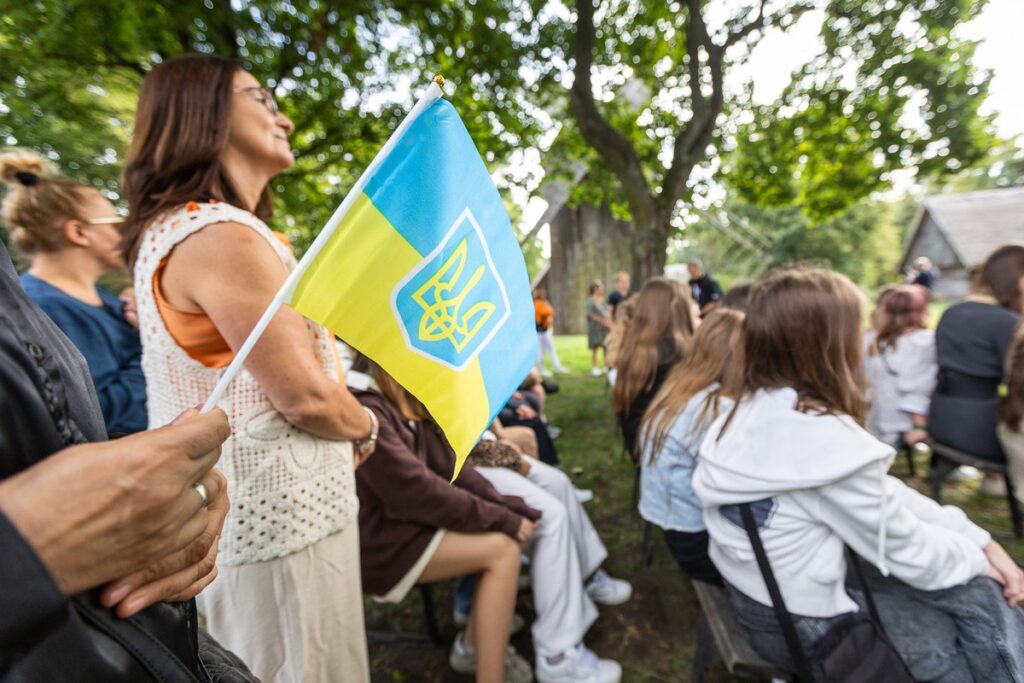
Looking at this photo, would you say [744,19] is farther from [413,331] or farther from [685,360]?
[413,331]

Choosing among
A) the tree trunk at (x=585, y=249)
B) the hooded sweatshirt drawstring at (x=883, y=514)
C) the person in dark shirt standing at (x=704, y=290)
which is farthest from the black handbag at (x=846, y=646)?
the tree trunk at (x=585, y=249)

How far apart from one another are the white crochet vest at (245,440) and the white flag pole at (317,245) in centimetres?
36

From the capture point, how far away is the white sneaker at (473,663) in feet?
6.89

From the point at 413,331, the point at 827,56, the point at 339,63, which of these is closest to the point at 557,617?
the point at 413,331

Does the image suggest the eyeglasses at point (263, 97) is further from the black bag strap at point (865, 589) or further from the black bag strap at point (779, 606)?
the black bag strap at point (865, 589)

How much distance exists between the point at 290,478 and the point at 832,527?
1.61 m

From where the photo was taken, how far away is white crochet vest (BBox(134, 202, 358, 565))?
3.56 ft

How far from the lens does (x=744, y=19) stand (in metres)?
5.88

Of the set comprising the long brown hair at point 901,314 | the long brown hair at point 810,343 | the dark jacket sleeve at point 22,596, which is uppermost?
the dark jacket sleeve at point 22,596

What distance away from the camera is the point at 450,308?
3.06 ft

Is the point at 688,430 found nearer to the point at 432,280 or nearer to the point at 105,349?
the point at 432,280

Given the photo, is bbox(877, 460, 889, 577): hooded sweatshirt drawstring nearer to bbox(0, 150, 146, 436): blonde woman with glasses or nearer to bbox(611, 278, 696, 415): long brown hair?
bbox(611, 278, 696, 415): long brown hair

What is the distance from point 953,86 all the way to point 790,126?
1.92 metres

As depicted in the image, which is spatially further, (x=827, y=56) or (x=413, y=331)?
(x=827, y=56)
